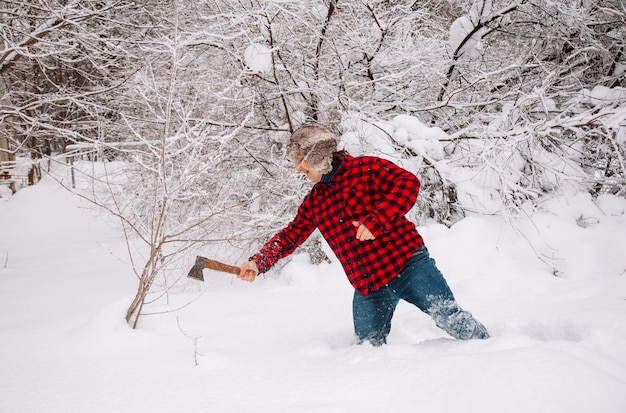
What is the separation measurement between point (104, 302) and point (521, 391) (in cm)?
316

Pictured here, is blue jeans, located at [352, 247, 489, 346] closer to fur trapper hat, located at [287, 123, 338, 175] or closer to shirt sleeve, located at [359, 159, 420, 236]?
shirt sleeve, located at [359, 159, 420, 236]

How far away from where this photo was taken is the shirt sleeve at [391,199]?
2027mm

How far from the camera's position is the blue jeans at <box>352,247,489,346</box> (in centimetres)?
216

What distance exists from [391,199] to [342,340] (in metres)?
1.07

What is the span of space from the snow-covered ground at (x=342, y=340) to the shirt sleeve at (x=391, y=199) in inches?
25.0

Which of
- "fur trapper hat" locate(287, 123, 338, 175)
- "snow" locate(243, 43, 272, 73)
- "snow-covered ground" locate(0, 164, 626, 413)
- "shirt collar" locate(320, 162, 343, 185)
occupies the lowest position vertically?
"snow-covered ground" locate(0, 164, 626, 413)

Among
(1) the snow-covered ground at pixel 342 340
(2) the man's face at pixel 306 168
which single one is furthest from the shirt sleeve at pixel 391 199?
(1) the snow-covered ground at pixel 342 340

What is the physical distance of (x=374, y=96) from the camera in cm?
461

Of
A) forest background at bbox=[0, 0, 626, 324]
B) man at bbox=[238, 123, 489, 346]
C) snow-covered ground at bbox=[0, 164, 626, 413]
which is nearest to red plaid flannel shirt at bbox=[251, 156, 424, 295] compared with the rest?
man at bbox=[238, 123, 489, 346]

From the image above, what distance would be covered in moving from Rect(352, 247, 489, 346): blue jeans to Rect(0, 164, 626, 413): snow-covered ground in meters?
0.12

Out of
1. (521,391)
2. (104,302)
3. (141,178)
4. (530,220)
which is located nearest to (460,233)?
(530,220)

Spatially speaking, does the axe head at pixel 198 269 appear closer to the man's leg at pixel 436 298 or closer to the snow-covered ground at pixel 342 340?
the snow-covered ground at pixel 342 340

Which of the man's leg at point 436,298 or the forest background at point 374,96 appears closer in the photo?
the man's leg at point 436,298

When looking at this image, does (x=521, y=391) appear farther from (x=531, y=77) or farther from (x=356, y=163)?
(x=531, y=77)
